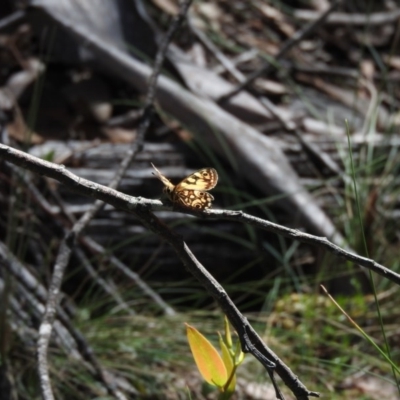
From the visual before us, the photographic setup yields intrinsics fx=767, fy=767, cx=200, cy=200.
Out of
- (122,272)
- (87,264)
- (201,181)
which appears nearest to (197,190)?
(201,181)

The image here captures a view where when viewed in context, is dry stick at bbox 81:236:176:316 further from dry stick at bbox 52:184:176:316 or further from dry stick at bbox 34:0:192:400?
dry stick at bbox 34:0:192:400

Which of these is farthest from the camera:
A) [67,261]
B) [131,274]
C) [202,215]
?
[131,274]

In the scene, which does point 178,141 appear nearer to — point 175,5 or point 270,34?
point 175,5

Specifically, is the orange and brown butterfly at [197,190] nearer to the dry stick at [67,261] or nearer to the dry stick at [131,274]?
the dry stick at [67,261]

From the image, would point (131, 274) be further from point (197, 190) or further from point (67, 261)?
point (197, 190)

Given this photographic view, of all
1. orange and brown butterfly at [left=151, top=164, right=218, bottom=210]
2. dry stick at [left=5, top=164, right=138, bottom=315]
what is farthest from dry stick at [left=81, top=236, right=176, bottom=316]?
orange and brown butterfly at [left=151, top=164, right=218, bottom=210]
